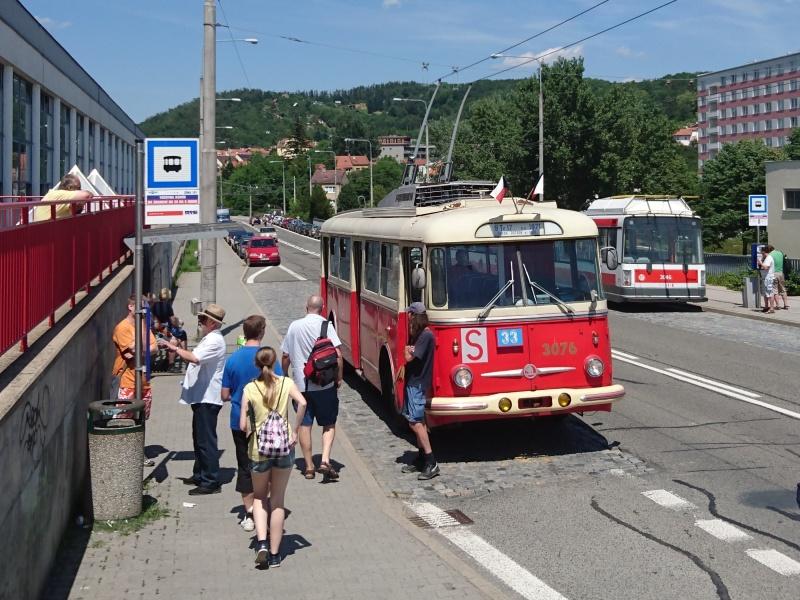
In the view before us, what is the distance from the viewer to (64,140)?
31.7 metres

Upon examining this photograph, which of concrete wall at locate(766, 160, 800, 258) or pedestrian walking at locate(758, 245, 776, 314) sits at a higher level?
concrete wall at locate(766, 160, 800, 258)

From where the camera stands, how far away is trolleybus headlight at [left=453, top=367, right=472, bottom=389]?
10.2 m

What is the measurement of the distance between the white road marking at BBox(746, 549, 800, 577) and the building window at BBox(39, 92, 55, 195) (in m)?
24.1

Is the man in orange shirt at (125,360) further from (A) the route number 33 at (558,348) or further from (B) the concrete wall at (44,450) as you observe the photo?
(A) the route number 33 at (558,348)

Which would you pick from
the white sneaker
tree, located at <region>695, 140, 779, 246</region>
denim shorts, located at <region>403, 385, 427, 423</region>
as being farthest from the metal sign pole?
tree, located at <region>695, 140, 779, 246</region>

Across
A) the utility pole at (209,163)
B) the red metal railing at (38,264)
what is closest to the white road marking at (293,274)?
the utility pole at (209,163)

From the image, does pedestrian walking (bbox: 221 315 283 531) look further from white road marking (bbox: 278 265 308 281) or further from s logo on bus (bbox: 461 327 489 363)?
white road marking (bbox: 278 265 308 281)

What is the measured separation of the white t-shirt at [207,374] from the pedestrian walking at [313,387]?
110cm

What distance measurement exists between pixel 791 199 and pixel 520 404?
3993 cm

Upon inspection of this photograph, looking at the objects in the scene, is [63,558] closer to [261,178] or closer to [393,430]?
[393,430]

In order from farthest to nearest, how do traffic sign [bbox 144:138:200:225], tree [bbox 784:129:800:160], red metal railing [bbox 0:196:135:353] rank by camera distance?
1. tree [bbox 784:129:800:160]
2. traffic sign [bbox 144:138:200:225]
3. red metal railing [bbox 0:196:135:353]

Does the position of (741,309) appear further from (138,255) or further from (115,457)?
(115,457)

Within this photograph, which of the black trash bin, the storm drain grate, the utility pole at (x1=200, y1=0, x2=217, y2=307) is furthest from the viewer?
the utility pole at (x1=200, y1=0, x2=217, y2=307)

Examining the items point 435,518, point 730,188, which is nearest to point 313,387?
point 435,518
